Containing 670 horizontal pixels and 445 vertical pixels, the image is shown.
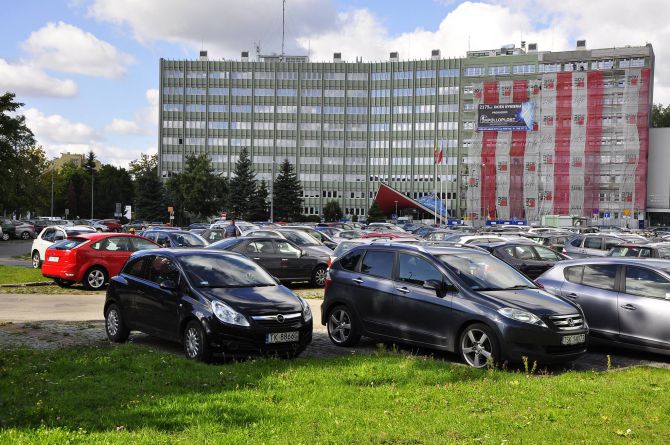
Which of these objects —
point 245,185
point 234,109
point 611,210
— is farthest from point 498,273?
point 234,109

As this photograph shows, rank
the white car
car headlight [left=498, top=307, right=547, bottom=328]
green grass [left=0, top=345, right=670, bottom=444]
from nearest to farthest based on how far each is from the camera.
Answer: green grass [left=0, top=345, right=670, bottom=444], car headlight [left=498, top=307, right=547, bottom=328], the white car

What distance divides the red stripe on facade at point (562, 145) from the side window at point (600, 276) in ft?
312

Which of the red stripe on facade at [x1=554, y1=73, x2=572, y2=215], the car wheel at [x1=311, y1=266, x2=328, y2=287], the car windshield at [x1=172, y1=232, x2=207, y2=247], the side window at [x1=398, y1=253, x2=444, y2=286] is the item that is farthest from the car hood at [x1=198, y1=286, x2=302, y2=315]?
the red stripe on facade at [x1=554, y1=73, x2=572, y2=215]

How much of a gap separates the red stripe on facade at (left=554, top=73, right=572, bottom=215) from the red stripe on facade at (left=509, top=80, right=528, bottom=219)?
504 cm

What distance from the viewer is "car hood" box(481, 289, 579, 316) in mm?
8508

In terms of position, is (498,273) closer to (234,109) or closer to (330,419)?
(330,419)

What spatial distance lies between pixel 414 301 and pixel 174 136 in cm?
12639

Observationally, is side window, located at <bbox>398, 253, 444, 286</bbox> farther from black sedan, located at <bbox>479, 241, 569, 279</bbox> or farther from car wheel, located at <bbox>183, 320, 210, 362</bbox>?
black sedan, located at <bbox>479, 241, 569, 279</bbox>

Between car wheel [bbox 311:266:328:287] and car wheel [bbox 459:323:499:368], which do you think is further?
car wheel [bbox 311:266:328:287]

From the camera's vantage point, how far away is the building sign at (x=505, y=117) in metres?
103

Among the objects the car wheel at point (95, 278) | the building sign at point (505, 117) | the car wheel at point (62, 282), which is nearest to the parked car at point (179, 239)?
the car wheel at point (62, 282)

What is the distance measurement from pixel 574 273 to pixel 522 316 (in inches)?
105

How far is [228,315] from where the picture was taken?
28.2ft

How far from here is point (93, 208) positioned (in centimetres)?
11044
